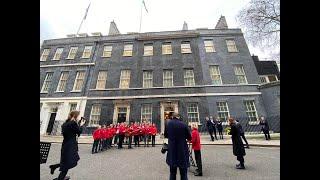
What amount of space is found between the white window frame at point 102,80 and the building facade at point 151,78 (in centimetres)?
10

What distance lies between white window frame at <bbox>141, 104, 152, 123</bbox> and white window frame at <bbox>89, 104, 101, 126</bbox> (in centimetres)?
437

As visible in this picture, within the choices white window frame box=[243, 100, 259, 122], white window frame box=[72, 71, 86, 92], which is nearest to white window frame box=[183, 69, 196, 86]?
white window frame box=[243, 100, 259, 122]

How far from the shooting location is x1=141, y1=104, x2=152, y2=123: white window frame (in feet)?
70.1

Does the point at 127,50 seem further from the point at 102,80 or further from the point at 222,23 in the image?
the point at 222,23

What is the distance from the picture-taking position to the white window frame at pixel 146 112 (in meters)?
21.4

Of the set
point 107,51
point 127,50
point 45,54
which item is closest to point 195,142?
point 127,50
